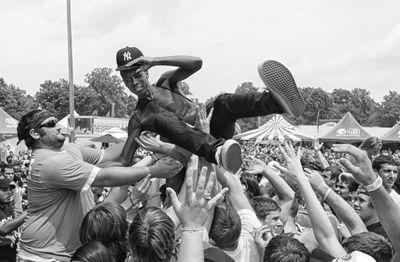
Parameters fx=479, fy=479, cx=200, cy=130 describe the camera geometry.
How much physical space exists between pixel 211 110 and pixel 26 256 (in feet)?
5.95

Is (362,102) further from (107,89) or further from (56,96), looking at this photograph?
(56,96)

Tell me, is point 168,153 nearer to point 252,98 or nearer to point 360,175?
point 252,98

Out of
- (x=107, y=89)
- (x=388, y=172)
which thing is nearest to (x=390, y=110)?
(x=107, y=89)

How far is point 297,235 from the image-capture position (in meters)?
3.74

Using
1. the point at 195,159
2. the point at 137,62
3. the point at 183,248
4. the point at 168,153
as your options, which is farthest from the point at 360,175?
the point at 137,62

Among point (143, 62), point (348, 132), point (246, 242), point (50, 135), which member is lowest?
point (246, 242)

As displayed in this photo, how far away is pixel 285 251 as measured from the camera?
2.55m

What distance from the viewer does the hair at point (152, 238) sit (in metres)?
2.26

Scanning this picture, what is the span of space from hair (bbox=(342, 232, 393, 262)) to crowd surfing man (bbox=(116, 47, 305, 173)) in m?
0.95

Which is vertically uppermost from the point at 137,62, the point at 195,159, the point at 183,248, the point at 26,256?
the point at 137,62

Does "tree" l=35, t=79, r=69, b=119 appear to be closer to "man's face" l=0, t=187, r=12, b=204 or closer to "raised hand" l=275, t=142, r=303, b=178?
"man's face" l=0, t=187, r=12, b=204

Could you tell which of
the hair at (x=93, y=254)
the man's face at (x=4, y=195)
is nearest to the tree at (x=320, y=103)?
the man's face at (x=4, y=195)

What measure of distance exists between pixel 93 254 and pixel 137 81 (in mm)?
1828

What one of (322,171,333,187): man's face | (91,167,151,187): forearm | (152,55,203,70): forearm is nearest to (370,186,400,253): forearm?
(91,167,151,187): forearm
